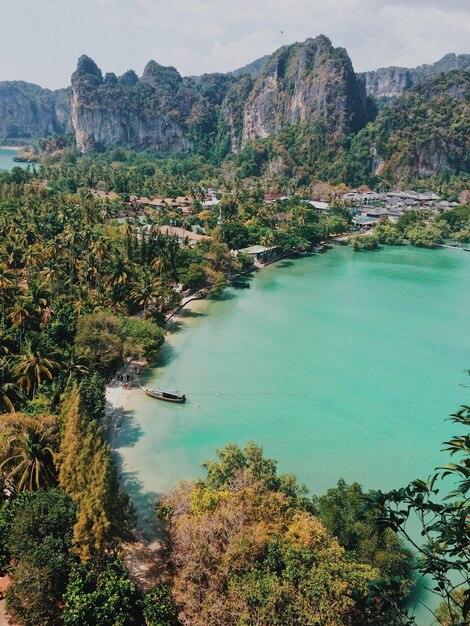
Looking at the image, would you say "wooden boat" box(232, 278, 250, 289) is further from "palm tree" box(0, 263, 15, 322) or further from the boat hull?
the boat hull

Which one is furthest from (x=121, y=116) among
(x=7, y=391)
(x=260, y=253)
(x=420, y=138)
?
(x=7, y=391)

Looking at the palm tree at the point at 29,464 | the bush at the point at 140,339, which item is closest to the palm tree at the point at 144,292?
the bush at the point at 140,339

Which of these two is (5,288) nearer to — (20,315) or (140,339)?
(20,315)

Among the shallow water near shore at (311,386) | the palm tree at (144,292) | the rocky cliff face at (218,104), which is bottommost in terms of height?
the shallow water near shore at (311,386)

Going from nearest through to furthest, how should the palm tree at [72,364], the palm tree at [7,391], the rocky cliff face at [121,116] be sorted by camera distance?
the palm tree at [7,391] → the palm tree at [72,364] → the rocky cliff face at [121,116]

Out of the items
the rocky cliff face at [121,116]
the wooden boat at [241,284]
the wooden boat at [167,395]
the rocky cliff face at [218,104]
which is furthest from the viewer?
the rocky cliff face at [121,116]

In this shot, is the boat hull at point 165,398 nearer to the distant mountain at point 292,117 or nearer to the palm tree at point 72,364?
the palm tree at point 72,364

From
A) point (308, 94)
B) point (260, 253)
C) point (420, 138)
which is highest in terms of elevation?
point (308, 94)
